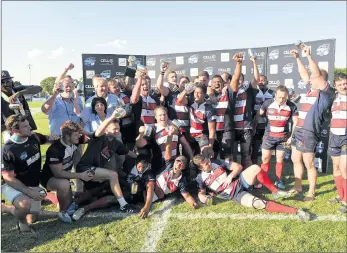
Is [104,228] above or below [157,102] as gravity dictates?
below

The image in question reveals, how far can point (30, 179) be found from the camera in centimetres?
393

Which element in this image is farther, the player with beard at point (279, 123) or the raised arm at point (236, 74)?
the player with beard at point (279, 123)

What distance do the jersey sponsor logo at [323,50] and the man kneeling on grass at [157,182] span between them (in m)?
3.71

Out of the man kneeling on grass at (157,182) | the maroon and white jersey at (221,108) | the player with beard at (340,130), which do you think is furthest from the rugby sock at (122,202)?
the player with beard at (340,130)

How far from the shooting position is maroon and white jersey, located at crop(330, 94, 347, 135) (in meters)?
4.19

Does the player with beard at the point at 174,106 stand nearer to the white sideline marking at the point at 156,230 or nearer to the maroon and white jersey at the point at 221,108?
the maroon and white jersey at the point at 221,108

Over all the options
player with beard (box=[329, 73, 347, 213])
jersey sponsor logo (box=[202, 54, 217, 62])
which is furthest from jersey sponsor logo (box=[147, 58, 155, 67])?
player with beard (box=[329, 73, 347, 213])

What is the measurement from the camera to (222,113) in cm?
539

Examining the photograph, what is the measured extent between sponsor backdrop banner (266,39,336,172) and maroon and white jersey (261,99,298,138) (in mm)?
1521

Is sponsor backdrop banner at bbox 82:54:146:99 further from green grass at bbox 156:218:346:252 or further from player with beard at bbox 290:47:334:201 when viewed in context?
green grass at bbox 156:218:346:252

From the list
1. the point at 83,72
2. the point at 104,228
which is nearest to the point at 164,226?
the point at 104,228

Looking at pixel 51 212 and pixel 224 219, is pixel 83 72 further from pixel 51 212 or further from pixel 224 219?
pixel 224 219

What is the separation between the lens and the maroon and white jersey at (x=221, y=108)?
5376 millimetres

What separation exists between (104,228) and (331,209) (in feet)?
10.3
